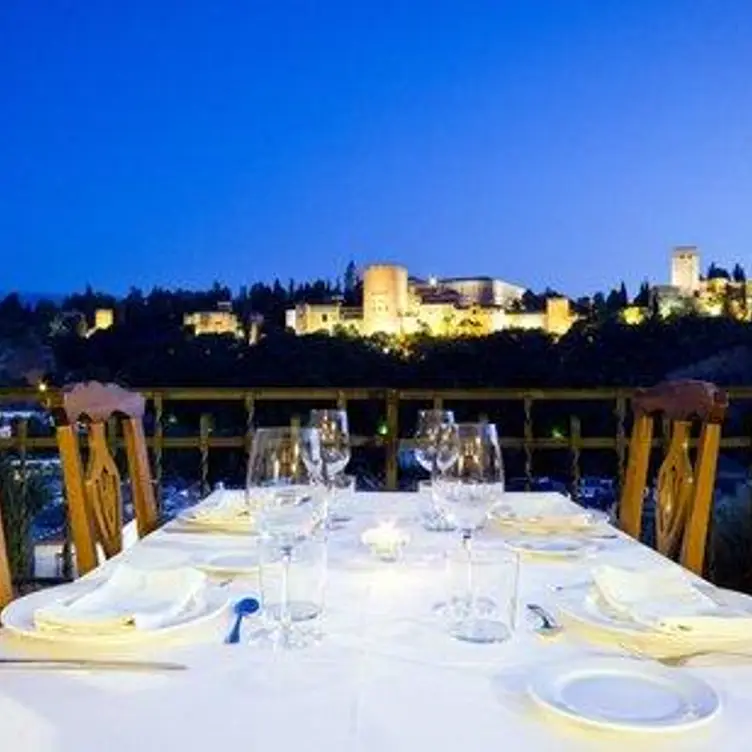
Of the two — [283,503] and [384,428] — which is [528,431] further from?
[283,503]

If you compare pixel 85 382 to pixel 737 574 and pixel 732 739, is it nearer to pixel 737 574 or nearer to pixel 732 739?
pixel 732 739

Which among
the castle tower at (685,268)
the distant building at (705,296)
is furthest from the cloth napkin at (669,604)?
the castle tower at (685,268)

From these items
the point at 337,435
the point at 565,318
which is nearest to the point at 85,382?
the point at 337,435

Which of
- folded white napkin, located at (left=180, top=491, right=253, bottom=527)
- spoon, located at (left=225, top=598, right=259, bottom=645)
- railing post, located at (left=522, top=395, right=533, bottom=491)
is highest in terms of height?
railing post, located at (left=522, top=395, right=533, bottom=491)

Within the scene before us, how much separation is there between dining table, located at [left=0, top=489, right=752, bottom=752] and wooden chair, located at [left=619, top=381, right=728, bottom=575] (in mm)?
703

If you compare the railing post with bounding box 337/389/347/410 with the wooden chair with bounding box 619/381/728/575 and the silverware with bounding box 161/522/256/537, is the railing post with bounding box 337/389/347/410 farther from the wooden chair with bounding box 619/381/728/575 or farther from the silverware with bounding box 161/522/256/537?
the silverware with bounding box 161/522/256/537

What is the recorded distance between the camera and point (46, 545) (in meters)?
4.38

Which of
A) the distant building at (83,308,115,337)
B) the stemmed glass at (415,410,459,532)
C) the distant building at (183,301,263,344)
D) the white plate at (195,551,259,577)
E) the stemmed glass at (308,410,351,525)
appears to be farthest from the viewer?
the distant building at (183,301,263,344)

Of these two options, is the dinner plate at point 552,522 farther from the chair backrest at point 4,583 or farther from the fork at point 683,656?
the chair backrest at point 4,583

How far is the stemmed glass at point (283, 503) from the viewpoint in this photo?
1.20m

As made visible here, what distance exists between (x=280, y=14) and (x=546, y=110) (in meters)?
5.22

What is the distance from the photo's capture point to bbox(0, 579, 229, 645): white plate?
3.81 ft

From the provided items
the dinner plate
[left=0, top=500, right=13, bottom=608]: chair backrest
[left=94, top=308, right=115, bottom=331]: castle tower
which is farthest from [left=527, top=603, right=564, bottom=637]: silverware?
[left=94, top=308, right=115, bottom=331]: castle tower

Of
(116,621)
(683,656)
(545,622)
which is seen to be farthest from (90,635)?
(683,656)
